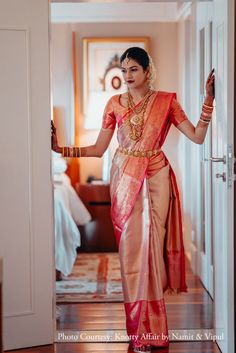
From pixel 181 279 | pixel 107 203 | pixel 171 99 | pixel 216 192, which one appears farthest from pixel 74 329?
pixel 107 203

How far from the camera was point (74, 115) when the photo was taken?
684 centimetres

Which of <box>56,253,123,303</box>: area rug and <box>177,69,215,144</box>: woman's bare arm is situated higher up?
<box>177,69,215,144</box>: woman's bare arm

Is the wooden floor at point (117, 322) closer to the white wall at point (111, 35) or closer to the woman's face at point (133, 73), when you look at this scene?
the woman's face at point (133, 73)

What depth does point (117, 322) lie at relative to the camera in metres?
4.12

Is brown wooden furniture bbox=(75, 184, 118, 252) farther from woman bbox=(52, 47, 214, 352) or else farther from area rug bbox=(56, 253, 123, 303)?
woman bbox=(52, 47, 214, 352)

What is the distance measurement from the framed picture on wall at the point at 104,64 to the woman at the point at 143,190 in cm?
310

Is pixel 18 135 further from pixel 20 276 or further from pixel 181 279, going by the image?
pixel 181 279

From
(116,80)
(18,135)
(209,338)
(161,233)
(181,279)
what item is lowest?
(209,338)

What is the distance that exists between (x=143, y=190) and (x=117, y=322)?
952 millimetres

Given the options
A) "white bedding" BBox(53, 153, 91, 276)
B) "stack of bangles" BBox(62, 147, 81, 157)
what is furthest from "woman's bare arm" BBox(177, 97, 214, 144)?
"white bedding" BBox(53, 153, 91, 276)

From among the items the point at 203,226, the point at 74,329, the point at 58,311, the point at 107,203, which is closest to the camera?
the point at 74,329

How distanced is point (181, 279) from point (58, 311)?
101cm

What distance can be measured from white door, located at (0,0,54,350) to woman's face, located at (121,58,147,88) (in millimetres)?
414

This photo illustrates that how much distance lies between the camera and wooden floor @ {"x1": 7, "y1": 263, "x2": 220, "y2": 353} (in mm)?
3652
